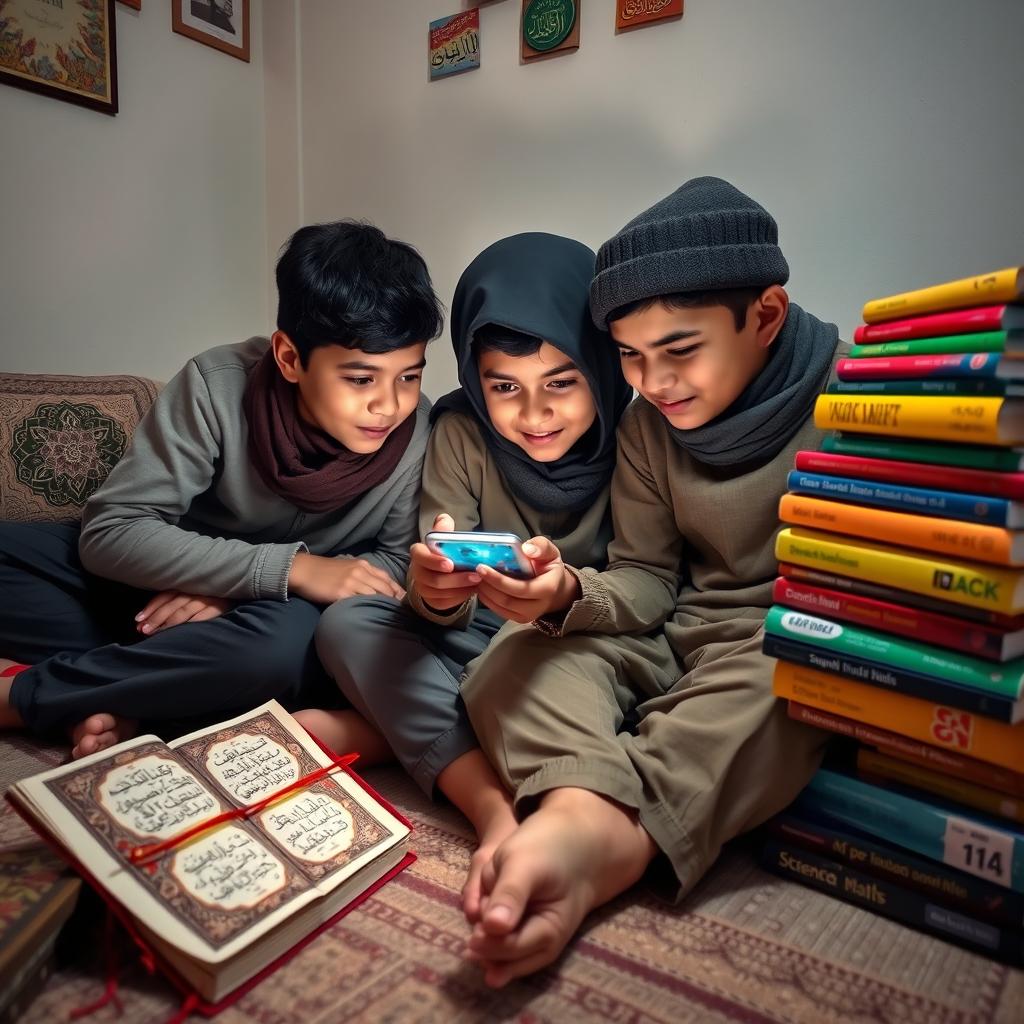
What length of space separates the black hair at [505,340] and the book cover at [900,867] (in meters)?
0.63

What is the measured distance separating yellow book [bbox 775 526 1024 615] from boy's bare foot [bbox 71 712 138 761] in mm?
850

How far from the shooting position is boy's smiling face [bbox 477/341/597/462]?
3.51 feet

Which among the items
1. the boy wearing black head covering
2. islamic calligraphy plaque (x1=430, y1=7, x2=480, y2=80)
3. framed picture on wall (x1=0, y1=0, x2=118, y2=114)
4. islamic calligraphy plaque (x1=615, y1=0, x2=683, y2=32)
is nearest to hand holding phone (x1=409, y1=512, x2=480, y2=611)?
the boy wearing black head covering

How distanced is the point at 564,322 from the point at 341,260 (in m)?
0.35

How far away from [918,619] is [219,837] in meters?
0.67

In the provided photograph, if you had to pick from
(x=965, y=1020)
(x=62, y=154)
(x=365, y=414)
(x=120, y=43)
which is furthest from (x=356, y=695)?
(x=120, y=43)

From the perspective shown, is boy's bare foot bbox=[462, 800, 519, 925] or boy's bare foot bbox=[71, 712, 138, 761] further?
boy's bare foot bbox=[71, 712, 138, 761]

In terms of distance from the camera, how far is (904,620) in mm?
746

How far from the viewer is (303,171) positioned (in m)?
1.97

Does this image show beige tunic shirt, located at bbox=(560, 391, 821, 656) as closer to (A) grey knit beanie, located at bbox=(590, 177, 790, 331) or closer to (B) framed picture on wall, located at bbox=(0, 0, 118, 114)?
(A) grey knit beanie, located at bbox=(590, 177, 790, 331)

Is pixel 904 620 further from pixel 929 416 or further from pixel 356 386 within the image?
pixel 356 386

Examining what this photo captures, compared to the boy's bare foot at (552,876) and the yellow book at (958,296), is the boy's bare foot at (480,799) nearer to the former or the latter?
the boy's bare foot at (552,876)

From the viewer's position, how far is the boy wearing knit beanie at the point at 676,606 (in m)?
0.79

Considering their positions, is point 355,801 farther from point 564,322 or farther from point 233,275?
point 233,275
